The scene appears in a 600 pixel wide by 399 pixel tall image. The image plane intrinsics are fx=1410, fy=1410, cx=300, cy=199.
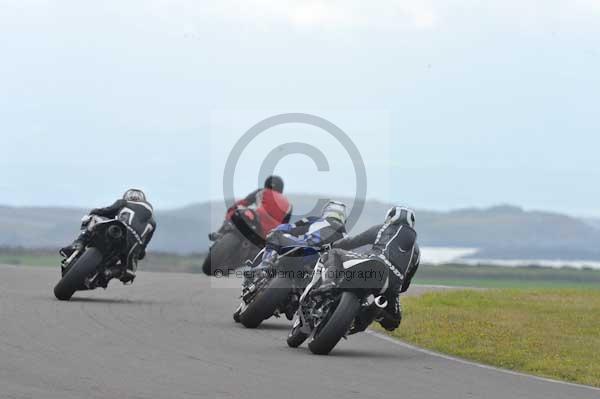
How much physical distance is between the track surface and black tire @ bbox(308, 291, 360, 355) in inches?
5.7

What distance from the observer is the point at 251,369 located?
12.5 meters

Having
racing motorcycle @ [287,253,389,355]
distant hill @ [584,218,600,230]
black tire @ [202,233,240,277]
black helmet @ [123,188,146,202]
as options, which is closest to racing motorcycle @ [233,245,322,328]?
racing motorcycle @ [287,253,389,355]

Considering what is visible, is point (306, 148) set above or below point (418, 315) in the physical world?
above

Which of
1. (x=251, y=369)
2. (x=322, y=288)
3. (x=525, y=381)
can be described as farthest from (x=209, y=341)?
(x=525, y=381)

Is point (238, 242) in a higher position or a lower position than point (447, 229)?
higher

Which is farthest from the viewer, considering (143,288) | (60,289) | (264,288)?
(143,288)

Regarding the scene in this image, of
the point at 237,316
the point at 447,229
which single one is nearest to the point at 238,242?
the point at 237,316

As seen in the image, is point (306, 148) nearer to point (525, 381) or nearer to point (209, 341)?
point (209, 341)

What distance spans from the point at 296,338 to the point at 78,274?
5247 mm

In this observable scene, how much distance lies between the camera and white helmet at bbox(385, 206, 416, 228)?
48.8 feet

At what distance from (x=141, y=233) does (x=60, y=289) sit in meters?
1.68

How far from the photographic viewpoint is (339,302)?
14.0 meters

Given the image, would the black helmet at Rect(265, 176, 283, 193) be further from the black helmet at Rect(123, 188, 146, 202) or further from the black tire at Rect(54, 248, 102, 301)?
the black tire at Rect(54, 248, 102, 301)

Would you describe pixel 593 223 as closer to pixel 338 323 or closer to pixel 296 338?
pixel 296 338
